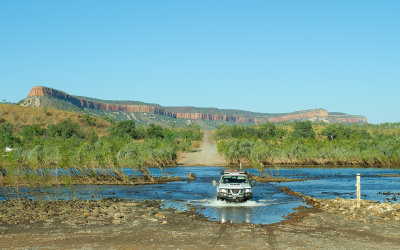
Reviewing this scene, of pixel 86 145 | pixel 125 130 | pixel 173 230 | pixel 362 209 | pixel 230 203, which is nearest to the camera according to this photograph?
pixel 173 230

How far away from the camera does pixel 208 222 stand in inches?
861

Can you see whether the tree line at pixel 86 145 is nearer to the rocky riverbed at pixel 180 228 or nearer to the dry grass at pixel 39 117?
the dry grass at pixel 39 117

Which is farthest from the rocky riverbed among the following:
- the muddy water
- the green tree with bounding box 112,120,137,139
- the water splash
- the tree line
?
the green tree with bounding box 112,120,137,139

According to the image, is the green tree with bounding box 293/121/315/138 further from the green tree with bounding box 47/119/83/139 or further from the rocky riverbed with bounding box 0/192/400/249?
the rocky riverbed with bounding box 0/192/400/249

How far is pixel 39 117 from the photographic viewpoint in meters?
144

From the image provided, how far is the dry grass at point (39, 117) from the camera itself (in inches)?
5464

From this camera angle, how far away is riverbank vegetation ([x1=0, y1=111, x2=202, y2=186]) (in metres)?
40.1

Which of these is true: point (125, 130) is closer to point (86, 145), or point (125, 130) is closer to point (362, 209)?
point (86, 145)

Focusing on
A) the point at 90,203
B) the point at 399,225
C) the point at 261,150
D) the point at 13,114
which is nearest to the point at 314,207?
the point at 399,225

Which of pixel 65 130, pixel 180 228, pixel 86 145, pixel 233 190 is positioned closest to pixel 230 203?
pixel 233 190

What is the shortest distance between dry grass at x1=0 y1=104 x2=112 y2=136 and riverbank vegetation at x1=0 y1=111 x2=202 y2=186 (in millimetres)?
985

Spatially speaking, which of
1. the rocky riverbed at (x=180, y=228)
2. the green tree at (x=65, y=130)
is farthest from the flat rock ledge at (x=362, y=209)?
the green tree at (x=65, y=130)

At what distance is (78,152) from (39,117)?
9557cm

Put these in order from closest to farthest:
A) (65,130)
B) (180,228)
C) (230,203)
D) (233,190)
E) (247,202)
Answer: (180,228)
(233,190)
(230,203)
(247,202)
(65,130)
